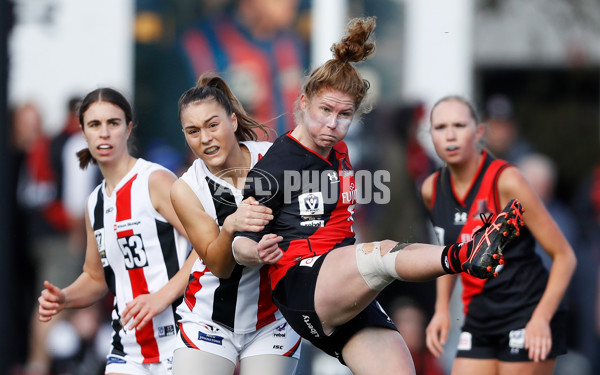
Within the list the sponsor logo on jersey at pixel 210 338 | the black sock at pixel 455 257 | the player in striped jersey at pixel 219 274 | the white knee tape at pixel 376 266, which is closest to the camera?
the black sock at pixel 455 257

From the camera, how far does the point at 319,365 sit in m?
8.11

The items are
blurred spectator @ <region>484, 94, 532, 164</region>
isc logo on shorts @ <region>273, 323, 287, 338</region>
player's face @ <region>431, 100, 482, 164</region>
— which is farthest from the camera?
blurred spectator @ <region>484, 94, 532, 164</region>

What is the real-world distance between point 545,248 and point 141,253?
2.22 metres

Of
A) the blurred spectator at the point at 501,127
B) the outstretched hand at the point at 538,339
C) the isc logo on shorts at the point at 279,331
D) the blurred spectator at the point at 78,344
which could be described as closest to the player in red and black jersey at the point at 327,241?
the isc logo on shorts at the point at 279,331

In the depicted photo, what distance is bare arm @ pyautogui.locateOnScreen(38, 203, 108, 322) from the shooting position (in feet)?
17.1

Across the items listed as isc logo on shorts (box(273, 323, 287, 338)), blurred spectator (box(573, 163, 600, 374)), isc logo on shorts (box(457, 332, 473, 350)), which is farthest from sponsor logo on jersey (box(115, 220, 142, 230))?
blurred spectator (box(573, 163, 600, 374))

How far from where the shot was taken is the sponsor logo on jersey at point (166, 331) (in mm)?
5191

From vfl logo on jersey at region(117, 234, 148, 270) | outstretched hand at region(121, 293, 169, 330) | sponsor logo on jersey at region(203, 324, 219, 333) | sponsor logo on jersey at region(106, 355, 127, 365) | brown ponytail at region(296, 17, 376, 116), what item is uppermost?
brown ponytail at region(296, 17, 376, 116)

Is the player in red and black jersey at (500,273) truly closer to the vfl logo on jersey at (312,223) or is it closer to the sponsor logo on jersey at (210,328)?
the vfl logo on jersey at (312,223)

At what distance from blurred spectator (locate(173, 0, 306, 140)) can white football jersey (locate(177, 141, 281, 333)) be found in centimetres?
508

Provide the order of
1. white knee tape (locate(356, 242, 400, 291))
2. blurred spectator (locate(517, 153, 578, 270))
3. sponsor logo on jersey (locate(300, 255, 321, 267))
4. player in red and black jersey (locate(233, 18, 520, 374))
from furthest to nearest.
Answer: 1. blurred spectator (locate(517, 153, 578, 270))
2. sponsor logo on jersey (locate(300, 255, 321, 267))
3. player in red and black jersey (locate(233, 18, 520, 374))
4. white knee tape (locate(356, 242, 400, 291))

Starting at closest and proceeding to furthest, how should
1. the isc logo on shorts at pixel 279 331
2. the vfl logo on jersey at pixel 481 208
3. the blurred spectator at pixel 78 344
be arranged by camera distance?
the isc logo on shorts at pixel 279 331, the vfl logo on jersey at pixel 481 208, the blurred spectator at pixel 78 344

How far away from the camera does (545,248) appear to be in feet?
17.4

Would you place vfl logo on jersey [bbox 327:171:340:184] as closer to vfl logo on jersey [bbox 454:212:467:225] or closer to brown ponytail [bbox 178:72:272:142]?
brown ponytail [bbox 178:72:272:142]
